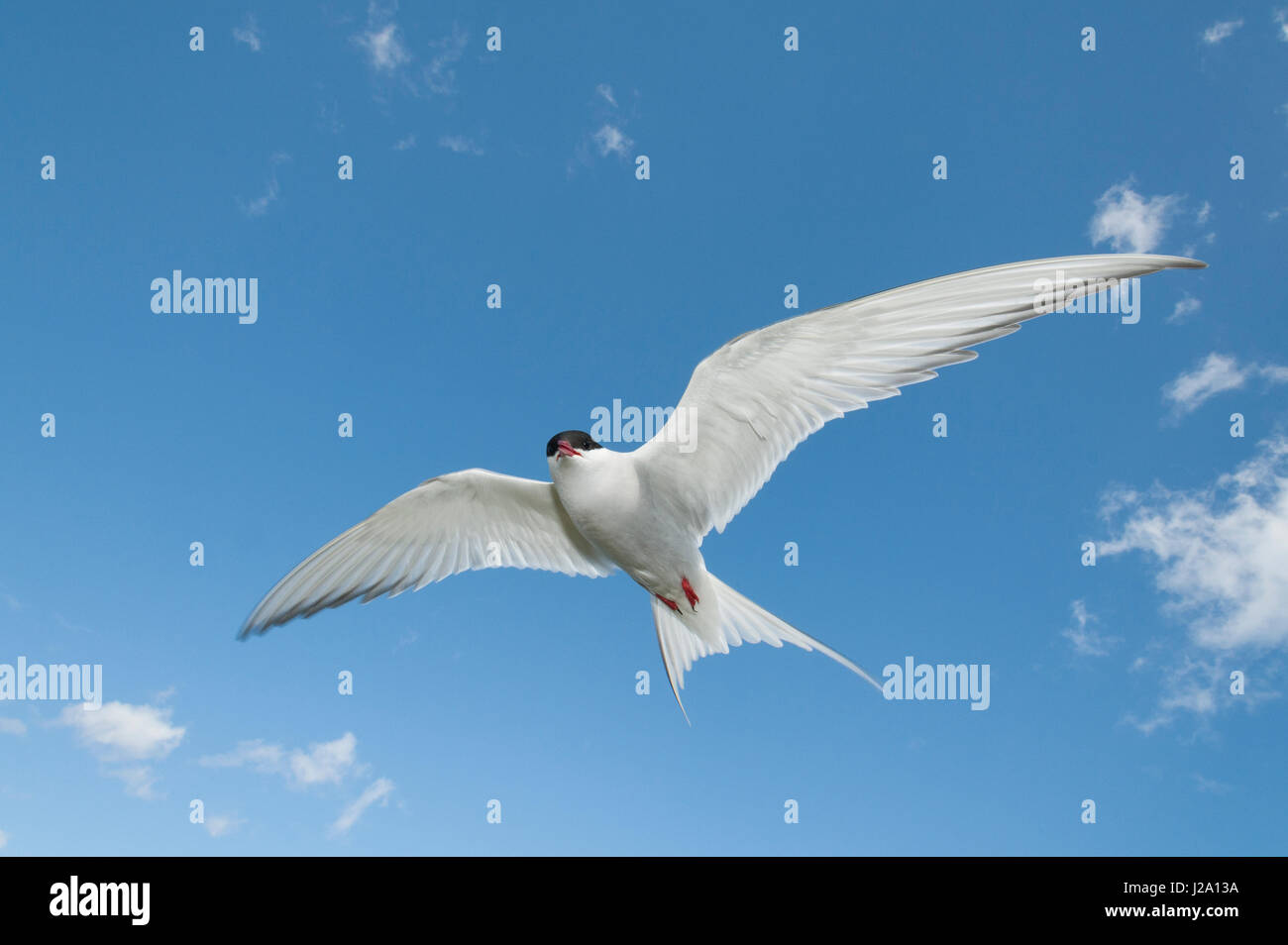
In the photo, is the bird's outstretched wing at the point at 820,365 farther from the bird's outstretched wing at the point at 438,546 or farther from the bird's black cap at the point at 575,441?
the bird's outstretched wing at the point at 438,546

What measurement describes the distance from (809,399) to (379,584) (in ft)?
11.5

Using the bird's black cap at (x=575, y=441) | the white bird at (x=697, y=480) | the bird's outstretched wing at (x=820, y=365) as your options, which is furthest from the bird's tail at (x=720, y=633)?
the bird's black cap at (x=575, y=441)

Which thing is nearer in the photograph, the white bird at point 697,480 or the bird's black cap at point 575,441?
the white bird at point 697,480

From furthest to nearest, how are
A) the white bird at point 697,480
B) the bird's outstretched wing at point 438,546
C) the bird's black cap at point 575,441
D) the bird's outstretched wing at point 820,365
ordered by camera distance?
the bird's outstretched wing at point 438,546 < the bird's black cap at point 575,441 < the white bird at point 697,480 < the bird's outstretched wing at point 820,365

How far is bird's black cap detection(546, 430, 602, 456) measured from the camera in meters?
5.28

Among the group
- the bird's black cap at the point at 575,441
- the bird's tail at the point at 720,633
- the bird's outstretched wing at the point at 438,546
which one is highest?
the bird's black cap at the point at 575,441

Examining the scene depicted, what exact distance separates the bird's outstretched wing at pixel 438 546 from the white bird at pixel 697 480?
0.01 m

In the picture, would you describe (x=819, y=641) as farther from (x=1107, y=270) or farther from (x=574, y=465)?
(x=1107, y=270)

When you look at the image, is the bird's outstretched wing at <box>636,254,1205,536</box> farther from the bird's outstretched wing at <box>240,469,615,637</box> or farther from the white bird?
the bird's outstretched wing at <box>240,469,615,637</box>

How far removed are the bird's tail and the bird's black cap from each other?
1.30 meters

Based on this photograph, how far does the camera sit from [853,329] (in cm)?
449

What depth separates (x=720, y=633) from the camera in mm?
5820

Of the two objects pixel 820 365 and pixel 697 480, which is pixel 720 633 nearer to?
pixel 697 480

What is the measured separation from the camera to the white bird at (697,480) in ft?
13.4
